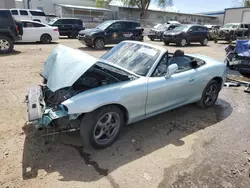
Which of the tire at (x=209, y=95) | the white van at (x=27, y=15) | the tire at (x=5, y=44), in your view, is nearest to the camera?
the tire at (x=209, y=95)

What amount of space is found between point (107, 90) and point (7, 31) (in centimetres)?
911

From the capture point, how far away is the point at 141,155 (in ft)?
10.5

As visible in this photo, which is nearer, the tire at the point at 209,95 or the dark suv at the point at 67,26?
the tire at the point at 209,95

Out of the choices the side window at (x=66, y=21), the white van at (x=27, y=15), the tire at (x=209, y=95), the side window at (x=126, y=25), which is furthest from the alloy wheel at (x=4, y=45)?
the white van at (x=27, y=15)

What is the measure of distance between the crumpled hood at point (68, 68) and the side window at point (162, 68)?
1092 mm

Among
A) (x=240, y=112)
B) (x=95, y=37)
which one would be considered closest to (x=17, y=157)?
(x=240, y=112)

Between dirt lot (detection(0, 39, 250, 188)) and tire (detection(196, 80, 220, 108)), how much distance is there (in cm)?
32

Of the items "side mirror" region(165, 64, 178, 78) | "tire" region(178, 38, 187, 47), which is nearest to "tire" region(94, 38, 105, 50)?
"tire" region(178, 38, 187, 47)

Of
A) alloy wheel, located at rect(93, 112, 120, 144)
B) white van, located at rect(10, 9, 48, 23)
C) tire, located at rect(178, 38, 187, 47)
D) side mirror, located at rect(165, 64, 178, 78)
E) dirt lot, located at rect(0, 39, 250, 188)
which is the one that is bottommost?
dirt lot, located at rect(0, 39, 250, 188)

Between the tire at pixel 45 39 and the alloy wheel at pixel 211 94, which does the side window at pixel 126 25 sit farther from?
the alloy wheel at pixel 211 94

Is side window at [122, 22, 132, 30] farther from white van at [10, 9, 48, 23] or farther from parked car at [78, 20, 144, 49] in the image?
white van at [10, 9, 48, 23]

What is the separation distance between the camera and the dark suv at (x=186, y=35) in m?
17.1

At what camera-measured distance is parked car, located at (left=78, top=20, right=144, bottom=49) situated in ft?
43.3

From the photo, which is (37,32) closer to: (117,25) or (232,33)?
(117,25)
